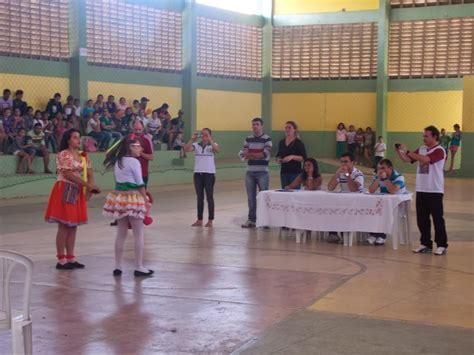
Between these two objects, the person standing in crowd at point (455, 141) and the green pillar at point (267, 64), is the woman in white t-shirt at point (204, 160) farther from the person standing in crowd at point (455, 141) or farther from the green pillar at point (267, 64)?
the green pillar at point (267, 64)

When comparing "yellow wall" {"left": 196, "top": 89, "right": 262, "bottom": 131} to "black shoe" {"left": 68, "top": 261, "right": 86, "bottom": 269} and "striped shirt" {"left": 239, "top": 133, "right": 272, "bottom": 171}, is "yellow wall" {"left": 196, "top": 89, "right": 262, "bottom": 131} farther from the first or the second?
"black shoe" {"left": 68, "top": 261, "right": 86, "bottom": 269}

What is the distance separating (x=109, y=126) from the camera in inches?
771

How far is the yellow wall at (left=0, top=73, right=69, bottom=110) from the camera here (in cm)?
1902

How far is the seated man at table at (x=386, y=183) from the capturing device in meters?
9.90

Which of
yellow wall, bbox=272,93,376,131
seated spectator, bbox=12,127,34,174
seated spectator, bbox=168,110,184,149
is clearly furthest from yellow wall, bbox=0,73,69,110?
yellow wall, bbox=272,93,376,131

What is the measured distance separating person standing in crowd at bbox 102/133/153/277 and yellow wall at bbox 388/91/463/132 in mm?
19749

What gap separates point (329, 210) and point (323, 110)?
1804cm

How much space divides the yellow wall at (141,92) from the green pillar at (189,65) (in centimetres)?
30

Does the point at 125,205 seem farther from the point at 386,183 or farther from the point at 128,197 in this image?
the point at 386,183

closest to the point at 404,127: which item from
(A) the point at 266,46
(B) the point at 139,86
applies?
(A) the point at 266,46

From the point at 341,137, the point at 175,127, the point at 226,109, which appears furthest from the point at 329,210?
the point at 341,137

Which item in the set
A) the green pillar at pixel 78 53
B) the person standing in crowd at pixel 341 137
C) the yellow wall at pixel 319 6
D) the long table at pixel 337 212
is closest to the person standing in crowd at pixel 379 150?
the person standing in crowd at pixel 341 137

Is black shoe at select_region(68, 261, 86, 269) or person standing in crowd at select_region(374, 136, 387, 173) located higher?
person standing in crowd at select_region(374, 136, 387, 173)

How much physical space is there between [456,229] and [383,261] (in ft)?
11.0
